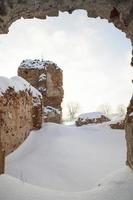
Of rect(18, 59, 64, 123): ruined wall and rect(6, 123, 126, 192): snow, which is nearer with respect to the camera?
rect(6, 123, 126, 192): snow

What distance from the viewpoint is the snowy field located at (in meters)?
4.46

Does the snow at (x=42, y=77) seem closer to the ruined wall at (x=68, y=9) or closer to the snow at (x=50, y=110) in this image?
the snow at (x=50, y=110)

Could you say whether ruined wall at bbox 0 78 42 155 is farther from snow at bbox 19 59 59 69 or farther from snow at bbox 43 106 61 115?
snow at bbox 19 59 59 69

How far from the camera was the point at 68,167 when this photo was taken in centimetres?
771

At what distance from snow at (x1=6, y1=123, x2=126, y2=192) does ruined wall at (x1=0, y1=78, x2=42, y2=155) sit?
32 cm

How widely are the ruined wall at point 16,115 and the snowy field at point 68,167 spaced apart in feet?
1.10

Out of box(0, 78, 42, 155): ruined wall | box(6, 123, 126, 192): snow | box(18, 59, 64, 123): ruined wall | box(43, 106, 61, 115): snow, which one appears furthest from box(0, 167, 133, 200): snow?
box(18, 59, 64, 123): ruined wall

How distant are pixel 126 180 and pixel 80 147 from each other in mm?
5349

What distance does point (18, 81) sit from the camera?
1055 cm

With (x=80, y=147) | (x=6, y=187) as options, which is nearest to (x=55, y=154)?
(x=80, y=147)

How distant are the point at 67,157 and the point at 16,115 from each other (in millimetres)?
2133

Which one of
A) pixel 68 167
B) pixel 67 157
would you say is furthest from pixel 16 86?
pixel 68 167

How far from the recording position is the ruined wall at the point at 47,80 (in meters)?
18.4

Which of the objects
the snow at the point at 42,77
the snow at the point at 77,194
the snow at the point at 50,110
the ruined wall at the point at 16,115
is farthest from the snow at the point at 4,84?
the snow at the point at 42,77
